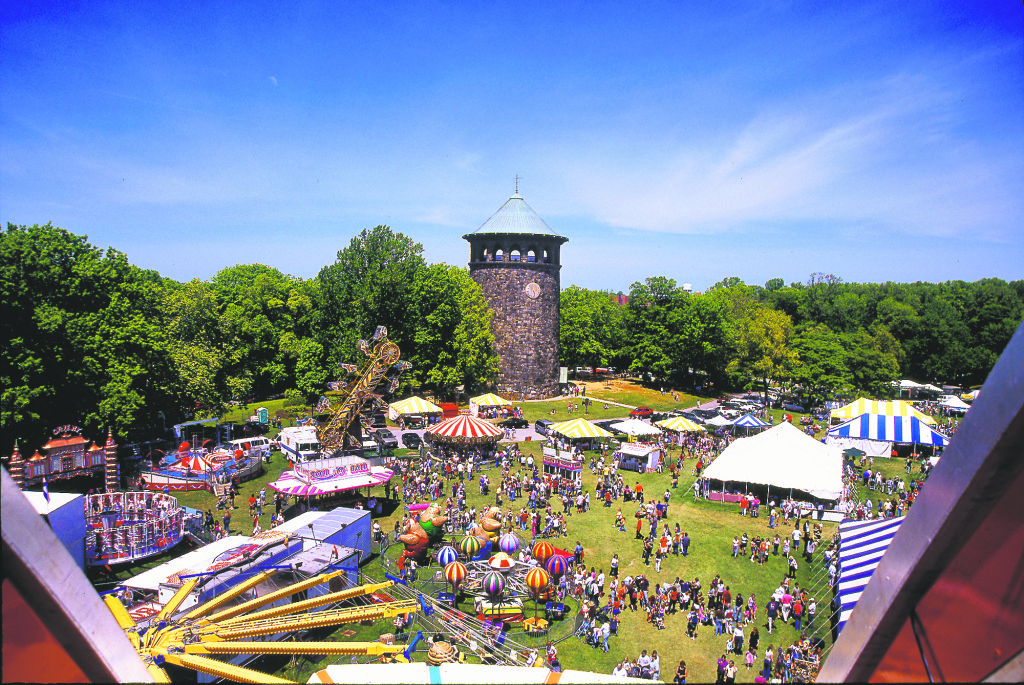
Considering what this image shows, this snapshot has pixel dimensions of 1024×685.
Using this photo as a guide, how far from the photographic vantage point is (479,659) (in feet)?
43.5

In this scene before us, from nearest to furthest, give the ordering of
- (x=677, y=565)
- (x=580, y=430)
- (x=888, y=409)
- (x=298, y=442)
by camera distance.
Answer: (x=677, y=565) < (x=298, y=442) < (x=580, y=430) < (x=888, y=409)

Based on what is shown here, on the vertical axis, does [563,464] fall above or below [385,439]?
below

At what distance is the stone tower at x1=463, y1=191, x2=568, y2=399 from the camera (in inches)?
1965

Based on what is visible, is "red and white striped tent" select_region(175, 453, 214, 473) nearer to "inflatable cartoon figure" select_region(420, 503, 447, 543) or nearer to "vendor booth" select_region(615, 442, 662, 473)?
"inflatable cartoon figure" select_region(420, 503, 447, 543)

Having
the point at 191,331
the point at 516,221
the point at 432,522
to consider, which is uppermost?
the point at 516,221

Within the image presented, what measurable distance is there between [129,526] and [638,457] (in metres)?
21.7

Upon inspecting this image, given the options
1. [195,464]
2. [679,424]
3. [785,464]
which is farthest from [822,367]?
[195,464]

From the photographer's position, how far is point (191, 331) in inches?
1752

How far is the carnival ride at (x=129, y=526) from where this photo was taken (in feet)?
59.3

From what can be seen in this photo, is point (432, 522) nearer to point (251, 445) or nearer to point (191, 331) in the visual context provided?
A: point (251, 445)

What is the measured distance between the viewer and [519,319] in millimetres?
50219

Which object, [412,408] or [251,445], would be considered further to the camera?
[412,408]

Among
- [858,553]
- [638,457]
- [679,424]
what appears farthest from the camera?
[679,424]

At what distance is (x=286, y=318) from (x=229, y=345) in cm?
869
